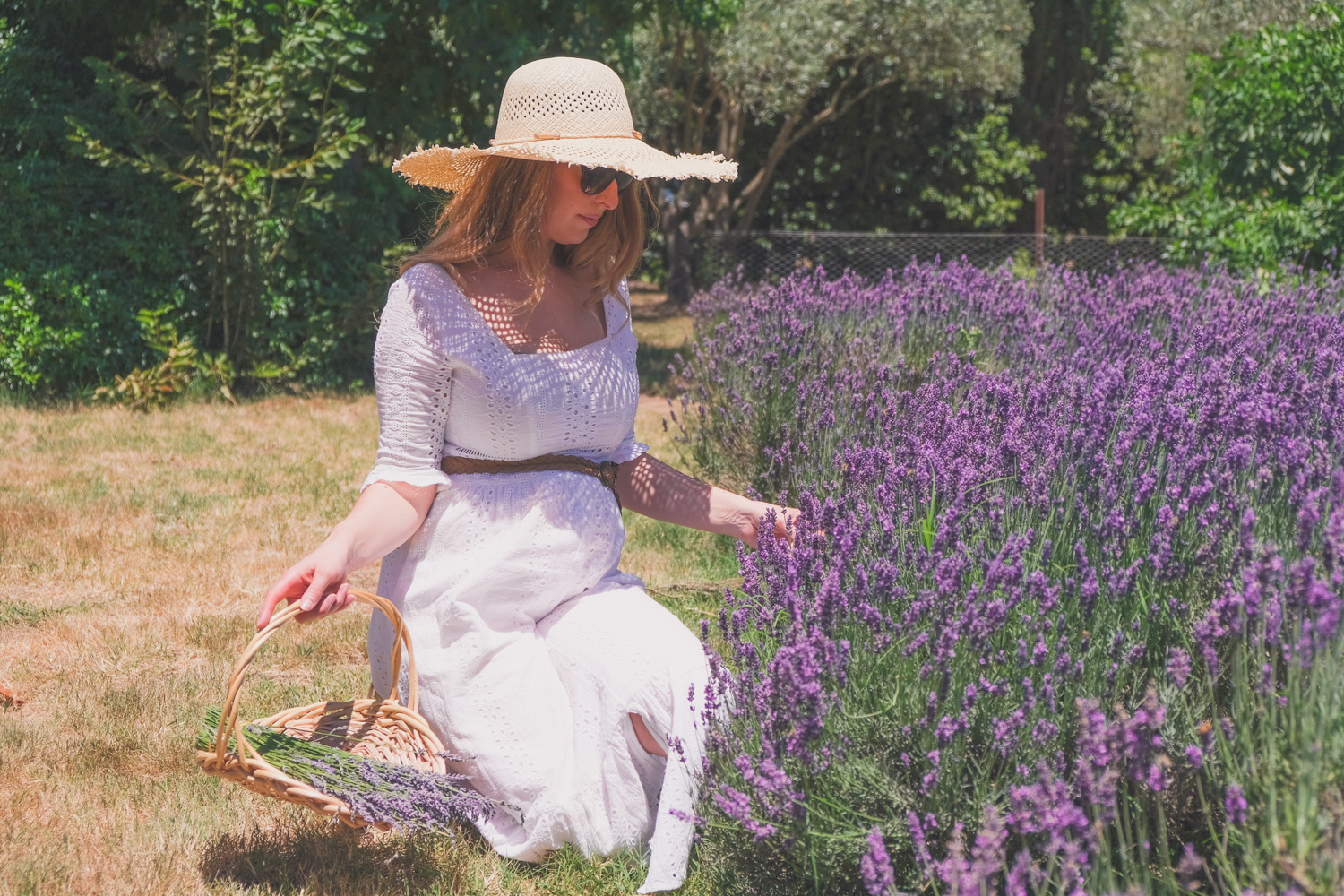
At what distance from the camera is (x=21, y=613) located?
12.5ft

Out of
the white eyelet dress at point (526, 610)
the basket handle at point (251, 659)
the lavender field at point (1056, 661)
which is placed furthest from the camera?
the white eyelet dress at point (526, 610)

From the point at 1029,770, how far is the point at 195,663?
2712mm

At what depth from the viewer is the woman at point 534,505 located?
7.45 feet

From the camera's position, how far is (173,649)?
360 cm

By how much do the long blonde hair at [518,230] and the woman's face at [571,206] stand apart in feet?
0.06

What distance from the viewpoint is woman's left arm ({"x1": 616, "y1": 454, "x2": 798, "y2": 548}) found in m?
2.55

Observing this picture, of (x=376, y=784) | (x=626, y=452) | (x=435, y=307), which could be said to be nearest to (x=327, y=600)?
(x=376, y=784)

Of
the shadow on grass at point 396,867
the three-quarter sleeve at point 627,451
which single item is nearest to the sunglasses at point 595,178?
the three-quarter sleeve at point 627,451

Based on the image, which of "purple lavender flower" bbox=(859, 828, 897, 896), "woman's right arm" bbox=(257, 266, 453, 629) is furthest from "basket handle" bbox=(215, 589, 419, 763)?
"purple lavender flower" bbox=(859, 828, 897, 896)

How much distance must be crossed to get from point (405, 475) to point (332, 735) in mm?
545

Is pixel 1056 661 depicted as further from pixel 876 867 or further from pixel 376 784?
pixel 376 784

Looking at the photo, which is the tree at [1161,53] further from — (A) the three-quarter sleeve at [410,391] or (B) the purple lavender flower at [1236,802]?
(B) the purple lavender flower at [1236,802]

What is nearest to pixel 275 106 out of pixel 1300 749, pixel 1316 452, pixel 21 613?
pixel 21 613

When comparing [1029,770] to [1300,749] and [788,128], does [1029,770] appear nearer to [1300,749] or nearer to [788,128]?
[1300,749]
